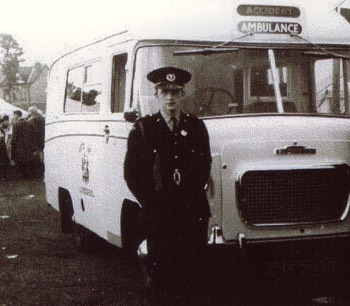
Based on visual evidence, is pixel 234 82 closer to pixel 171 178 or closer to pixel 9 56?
pixel 171 178

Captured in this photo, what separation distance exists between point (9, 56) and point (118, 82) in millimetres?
92274

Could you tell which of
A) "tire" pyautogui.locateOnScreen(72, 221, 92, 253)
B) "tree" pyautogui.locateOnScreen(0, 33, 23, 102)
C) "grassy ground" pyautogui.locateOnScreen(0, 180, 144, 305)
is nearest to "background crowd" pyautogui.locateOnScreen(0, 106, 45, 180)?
"grassy ground" pyautogui.locateOnScreen(0, 180, 144, 305)

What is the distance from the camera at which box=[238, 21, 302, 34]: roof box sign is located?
7.52 metres

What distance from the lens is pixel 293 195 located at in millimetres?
6617

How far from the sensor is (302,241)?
6605mm

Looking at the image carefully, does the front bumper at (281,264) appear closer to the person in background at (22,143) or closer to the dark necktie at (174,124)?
the dark necktie at (174,124)

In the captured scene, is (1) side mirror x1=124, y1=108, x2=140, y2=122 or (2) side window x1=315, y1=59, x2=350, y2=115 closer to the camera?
(1) side mirror x1=124, y1=108, x2=140, y2=122

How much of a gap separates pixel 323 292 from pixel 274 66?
6.80ft

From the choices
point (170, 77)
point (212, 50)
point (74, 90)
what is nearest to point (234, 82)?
point (212, 50)

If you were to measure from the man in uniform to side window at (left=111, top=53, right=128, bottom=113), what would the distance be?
2.09 metres

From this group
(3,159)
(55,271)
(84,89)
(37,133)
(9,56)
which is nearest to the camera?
(55,271)

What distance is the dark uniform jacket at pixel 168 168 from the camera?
5.72 meters

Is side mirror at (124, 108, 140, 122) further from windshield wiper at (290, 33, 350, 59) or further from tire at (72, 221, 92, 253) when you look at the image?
tire at (72, 221, 92, 253)

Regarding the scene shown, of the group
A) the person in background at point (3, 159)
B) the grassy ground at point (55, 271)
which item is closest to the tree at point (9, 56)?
the person in background at point (3, 159)
